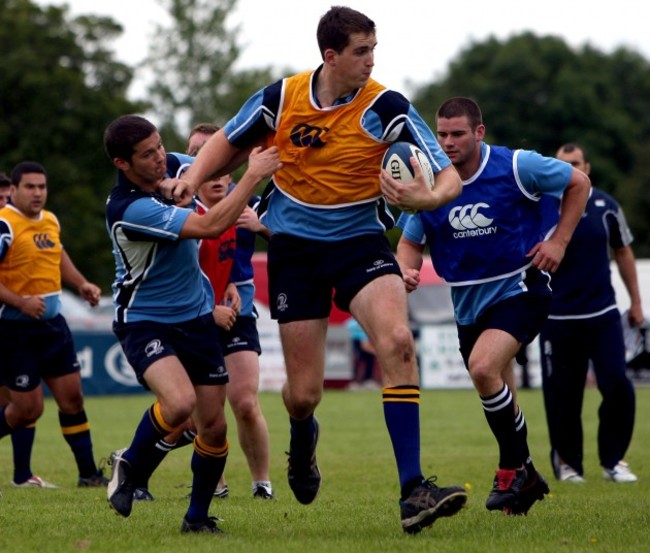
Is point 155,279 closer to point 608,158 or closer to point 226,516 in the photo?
point 226,516

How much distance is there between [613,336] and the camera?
442 inches

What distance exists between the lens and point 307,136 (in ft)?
24.3

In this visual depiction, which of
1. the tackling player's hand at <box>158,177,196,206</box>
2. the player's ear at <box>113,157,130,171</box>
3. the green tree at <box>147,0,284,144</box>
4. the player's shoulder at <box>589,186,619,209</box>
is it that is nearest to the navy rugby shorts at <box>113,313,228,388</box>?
the tackling player's hand at <box>158,177,196,206</box>

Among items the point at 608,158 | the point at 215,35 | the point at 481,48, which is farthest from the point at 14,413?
the point at 481,48

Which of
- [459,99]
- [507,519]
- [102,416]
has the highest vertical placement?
[459,99]

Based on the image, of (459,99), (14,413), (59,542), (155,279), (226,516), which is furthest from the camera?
(14,413)

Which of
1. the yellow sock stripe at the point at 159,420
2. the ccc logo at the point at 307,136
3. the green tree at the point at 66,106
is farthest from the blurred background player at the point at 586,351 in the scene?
the green tree at the point at 66,106

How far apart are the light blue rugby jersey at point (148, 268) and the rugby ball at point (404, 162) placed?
1.11 meters

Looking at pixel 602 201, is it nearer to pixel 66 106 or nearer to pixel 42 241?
pixel 42 241

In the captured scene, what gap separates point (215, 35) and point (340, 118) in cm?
5124

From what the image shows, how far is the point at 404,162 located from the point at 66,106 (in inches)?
1515

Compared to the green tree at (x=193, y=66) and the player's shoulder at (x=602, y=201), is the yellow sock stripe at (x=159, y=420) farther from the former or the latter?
the green tree at (x=193, y=66)

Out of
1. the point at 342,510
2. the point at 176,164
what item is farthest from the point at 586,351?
the point at 176,164

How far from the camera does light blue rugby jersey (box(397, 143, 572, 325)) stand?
848 centimetres
